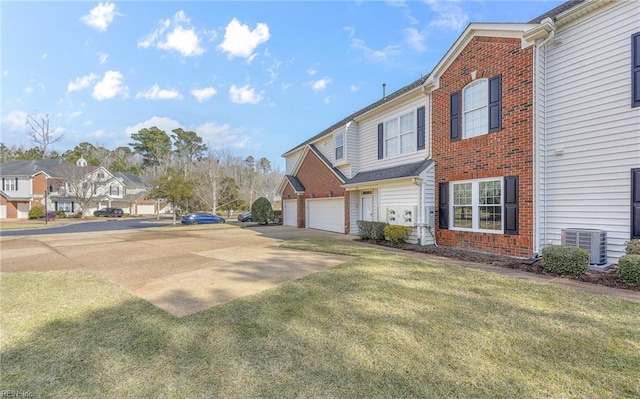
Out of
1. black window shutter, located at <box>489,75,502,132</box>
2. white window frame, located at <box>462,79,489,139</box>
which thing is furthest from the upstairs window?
black window shutter, located at <box>489,75,502,132</box>

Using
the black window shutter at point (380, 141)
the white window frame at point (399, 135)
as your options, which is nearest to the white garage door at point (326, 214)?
the black window shutter at point (380, 141)

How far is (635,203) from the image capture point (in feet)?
21.2

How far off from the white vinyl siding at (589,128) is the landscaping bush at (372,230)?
5.47m

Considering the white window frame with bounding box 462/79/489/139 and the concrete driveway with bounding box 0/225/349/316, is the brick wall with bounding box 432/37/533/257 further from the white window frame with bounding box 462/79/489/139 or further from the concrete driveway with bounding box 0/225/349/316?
the concrete driveway with bounding box 0/225/349/316

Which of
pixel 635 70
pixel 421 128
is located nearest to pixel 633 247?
pixel 635 70

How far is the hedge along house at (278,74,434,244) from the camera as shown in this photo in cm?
1118

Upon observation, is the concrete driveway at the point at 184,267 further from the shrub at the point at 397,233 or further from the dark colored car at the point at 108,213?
the dark colored car at the point at 108,213

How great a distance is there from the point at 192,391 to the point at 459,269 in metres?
6.09

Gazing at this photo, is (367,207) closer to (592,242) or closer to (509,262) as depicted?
(509,262)

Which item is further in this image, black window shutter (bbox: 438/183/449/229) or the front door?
the front door

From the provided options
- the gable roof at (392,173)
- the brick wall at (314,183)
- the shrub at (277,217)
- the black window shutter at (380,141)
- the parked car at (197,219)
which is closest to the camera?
the gable roof at (392,173)

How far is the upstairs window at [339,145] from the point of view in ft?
52.2

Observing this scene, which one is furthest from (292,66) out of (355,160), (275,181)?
(275,181)

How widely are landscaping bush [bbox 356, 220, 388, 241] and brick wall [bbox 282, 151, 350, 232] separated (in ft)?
7.47
